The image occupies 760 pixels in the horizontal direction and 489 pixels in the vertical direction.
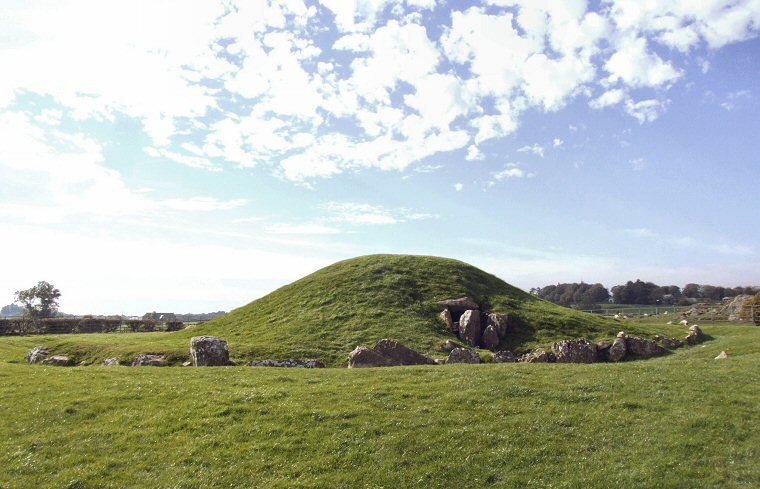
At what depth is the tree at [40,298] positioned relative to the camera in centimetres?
9869

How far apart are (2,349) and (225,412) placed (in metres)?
39.0

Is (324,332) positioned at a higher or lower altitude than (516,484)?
higher

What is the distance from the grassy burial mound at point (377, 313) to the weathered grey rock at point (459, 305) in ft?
3.21

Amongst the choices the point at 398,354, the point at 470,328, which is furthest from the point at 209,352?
the point at 470,328

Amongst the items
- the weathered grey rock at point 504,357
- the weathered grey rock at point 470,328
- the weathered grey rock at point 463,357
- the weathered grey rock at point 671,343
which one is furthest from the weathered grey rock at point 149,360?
the weathered grey rock at point 671,343

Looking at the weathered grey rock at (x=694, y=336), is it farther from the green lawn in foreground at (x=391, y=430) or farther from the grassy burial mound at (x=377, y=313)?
the green lawn in foreground at (x=391, y=430)

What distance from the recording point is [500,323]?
5241cm

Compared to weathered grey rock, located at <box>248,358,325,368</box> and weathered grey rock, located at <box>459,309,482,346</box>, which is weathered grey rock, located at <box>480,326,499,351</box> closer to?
weathered grey rock, located at <box>459,309,482,346</box>

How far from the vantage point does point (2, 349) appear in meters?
46.2

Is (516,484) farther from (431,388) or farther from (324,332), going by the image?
(324,332)

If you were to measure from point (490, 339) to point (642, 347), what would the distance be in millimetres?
13946

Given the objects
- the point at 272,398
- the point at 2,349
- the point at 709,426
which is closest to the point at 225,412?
the point at 272,398

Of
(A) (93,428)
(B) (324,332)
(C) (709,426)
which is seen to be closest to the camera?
(C) (709,426)

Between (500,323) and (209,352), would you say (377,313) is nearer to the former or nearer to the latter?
(500,323)
